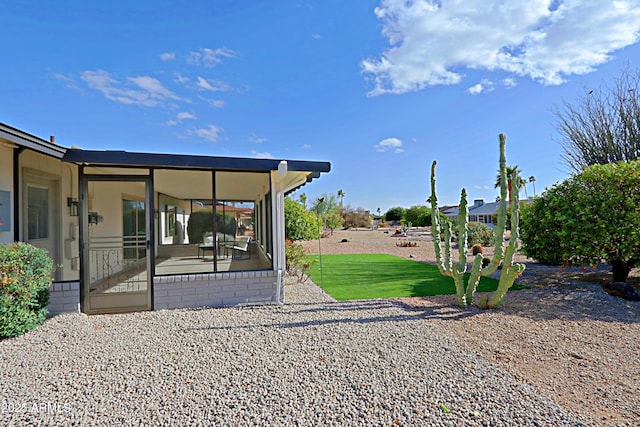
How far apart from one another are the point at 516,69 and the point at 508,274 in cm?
878

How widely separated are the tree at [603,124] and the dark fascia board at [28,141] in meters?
18.4

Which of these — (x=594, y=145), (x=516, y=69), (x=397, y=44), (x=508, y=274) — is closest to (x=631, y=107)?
(x=594, y=145)

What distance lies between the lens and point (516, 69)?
11.6 m

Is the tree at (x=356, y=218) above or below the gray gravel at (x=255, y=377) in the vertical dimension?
above

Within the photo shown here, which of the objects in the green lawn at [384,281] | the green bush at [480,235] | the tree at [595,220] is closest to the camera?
the tree at [595,220]

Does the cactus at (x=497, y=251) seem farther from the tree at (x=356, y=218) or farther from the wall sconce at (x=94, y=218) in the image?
the tree at (x=356, y=218)

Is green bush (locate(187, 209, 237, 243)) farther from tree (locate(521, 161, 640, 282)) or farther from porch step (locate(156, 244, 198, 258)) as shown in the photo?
tree (locate(521, 161, 640, 282))

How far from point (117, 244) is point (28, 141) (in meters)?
3.32

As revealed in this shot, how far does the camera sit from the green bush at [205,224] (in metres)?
10.6

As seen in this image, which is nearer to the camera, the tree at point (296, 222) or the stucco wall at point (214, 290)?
the stucco wall at point (214, 290)

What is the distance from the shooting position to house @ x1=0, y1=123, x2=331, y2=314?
5.70 m

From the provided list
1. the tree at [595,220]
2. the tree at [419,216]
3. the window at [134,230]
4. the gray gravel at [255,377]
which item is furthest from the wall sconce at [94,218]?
the tree at [419,216]

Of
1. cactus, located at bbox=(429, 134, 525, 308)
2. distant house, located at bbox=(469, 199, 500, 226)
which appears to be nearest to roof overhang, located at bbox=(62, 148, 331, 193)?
cactus, located at bbox=(429, 134, 525, 308)

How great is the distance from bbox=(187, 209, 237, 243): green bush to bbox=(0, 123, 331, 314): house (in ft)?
6.06
